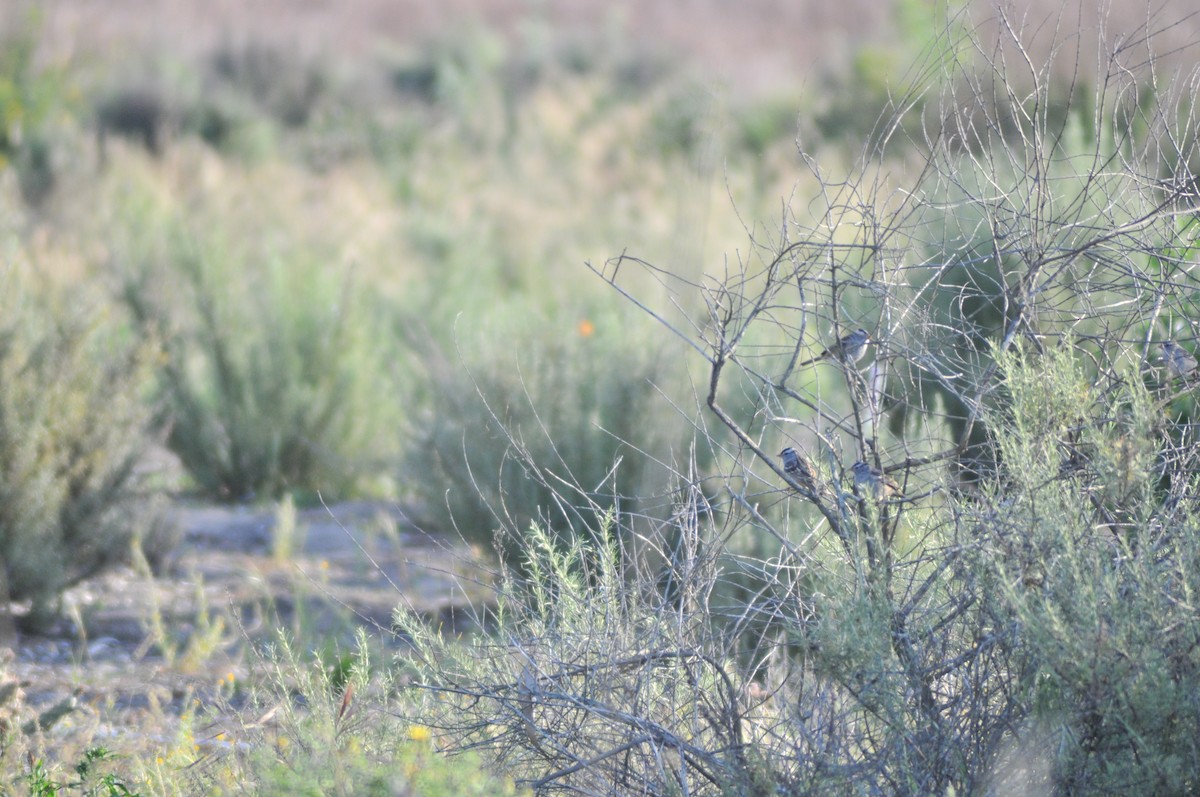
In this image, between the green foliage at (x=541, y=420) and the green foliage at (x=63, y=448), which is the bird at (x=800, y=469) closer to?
the green foliage at (x=541, y=420)

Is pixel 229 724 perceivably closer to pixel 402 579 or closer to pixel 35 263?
pixel 402 579

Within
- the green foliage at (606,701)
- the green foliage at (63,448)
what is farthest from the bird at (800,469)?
the green foliage at (63,448)

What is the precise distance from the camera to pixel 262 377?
261 inches

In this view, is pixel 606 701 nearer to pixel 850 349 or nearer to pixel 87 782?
pixel 850 349

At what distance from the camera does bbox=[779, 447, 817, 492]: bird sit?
2301 millimetres

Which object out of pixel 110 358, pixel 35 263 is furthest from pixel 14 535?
pixel 35 263

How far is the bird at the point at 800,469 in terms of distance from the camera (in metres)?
2.30

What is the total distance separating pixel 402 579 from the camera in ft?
16.0

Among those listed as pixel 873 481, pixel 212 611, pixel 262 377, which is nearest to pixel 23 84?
pixel 262 377

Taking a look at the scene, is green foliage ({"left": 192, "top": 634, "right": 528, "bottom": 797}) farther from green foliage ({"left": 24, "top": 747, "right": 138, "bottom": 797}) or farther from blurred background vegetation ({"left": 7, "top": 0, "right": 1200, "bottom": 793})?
green foliage ({"left": 24, "top": 747, "right": 138, "bottom": 797})

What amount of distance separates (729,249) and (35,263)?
522cm

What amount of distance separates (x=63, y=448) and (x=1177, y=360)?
12.1 feet

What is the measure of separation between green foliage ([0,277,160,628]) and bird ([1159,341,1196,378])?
353cm

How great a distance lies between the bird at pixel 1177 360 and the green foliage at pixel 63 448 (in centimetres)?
353
